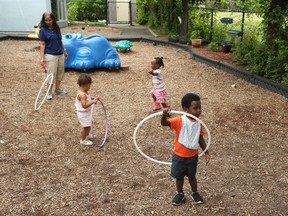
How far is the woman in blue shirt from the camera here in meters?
7.33

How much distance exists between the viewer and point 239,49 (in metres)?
11.2

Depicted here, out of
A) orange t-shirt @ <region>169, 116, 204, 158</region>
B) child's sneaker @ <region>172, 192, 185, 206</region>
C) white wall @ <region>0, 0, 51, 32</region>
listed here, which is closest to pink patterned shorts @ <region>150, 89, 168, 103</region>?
child's sneaker @ <region>172, 192, 185, 206</region>

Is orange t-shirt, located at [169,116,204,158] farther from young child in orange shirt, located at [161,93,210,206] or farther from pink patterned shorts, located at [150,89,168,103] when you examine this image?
pink patterned shorts, located at [150,89,168,103]

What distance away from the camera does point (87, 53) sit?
10500 mm

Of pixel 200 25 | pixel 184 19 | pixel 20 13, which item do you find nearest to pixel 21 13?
pixel 20 13

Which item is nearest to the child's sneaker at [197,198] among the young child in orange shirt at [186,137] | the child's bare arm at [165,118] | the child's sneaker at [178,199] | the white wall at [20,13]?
the child's sneaker at [178,199]

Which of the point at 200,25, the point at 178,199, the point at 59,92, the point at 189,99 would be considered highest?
the point at 189,99

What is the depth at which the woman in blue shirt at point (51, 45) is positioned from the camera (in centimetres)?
733

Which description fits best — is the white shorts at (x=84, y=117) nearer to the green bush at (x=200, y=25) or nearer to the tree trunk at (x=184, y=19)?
the green bush at (x=200, y=25)

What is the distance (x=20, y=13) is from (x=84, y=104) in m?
15.6

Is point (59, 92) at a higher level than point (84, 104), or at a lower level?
lower

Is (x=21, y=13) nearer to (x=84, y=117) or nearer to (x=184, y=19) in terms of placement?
(x=184, y=19)

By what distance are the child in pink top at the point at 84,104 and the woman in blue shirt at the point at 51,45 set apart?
7.42ft

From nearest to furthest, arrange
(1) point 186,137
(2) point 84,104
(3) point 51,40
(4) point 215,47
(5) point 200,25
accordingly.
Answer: (1) point 186,137
(2) point 84,104
(3) point 51,40
(4) point 215,47
(5) point 200,25
